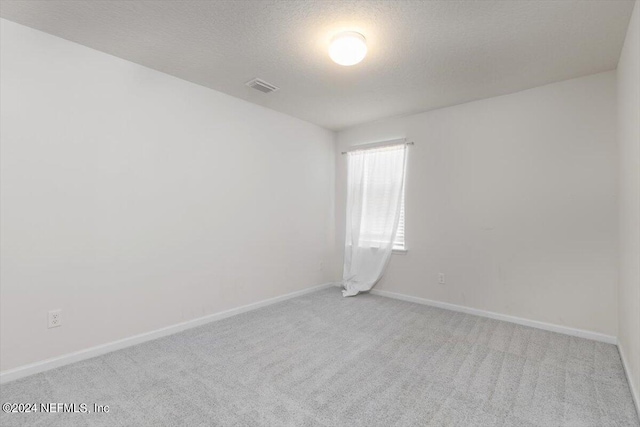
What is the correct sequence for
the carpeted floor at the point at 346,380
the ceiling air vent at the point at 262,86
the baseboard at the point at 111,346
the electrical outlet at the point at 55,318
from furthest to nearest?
the ceiling air vent at the point at 262,86 → the electrical outlet at the point at 55,318 → the baseboard at the point at 111,346 → the carpeted floor at the point at 346,380

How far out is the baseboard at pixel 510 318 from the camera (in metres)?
2.79

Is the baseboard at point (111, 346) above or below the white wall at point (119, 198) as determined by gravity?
below

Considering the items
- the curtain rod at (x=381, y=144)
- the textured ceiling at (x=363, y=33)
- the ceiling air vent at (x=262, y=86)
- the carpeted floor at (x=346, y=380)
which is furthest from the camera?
the curtain rod at (x=381, y=144)

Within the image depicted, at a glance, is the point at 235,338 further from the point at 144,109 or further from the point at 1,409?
the point at 144,109

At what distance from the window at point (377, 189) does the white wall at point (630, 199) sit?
2.10 metres

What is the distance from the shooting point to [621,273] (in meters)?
2.50

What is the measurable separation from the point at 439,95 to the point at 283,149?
199 cm

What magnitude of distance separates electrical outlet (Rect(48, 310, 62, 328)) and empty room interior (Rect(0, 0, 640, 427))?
11 mm

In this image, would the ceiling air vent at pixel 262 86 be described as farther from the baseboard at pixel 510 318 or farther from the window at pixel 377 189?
the baseboard at pixel 510 318

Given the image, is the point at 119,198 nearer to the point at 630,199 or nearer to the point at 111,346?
the point at 111,346

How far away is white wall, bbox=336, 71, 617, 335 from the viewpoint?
281 centimetres

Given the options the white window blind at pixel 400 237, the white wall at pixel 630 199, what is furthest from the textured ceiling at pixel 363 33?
the white window blind at pixel 400 237

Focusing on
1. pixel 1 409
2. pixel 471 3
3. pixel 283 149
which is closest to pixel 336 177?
pixel 283 149

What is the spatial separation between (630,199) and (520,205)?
112cm
